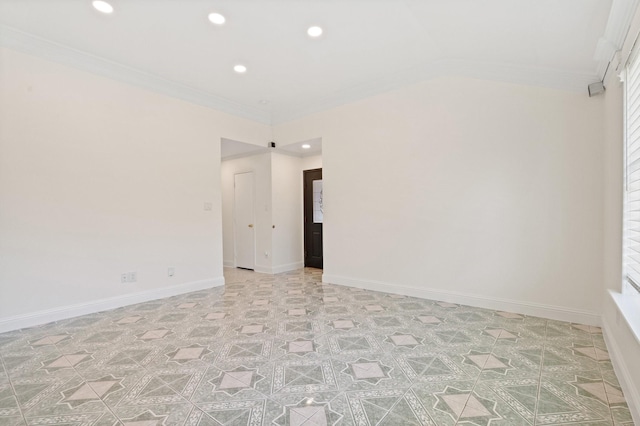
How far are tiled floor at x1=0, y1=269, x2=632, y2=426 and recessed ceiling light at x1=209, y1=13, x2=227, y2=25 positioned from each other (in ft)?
10.2

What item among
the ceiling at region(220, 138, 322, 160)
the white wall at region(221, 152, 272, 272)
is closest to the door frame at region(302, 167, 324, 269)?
the ceiling at region(220, 138, 322, 160)

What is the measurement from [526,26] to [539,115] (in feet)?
3.47

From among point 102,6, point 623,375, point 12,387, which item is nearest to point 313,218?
point 102,6

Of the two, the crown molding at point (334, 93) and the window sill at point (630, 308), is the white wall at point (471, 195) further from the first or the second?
the window sill at point (630, 308)

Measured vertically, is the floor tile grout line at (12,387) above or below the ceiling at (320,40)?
below

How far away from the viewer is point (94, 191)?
144 inches

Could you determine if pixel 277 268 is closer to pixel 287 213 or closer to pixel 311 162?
pixel 287 213

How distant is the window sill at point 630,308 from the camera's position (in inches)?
69.8

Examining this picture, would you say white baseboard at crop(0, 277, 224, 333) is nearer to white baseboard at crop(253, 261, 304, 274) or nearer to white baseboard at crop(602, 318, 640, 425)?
white baseboard at crop(253, 261, 304, 274)

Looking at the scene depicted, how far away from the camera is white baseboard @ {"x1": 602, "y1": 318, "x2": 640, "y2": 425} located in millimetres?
1651

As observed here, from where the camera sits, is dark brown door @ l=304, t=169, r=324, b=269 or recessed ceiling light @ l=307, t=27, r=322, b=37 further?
dark brown door @ l=304, t=169, r=324, b=269

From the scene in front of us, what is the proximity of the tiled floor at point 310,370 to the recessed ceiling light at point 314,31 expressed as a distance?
10.2 feet

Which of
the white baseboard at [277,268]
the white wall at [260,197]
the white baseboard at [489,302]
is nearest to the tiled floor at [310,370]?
the white baseboard at [489,302]

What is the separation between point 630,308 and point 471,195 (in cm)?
189
